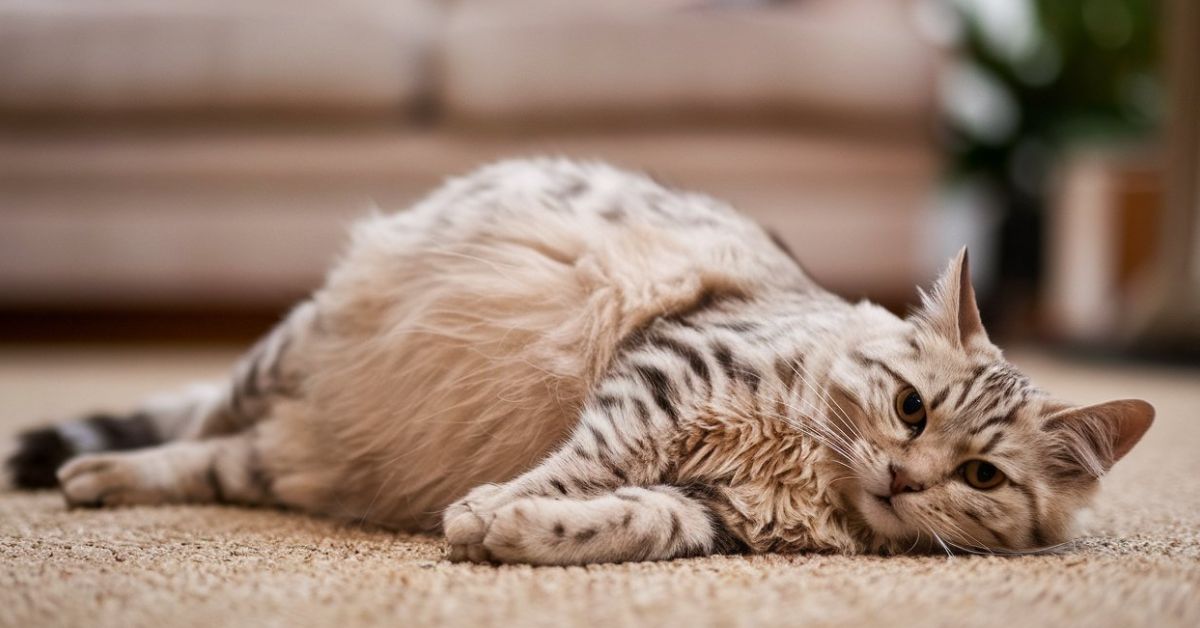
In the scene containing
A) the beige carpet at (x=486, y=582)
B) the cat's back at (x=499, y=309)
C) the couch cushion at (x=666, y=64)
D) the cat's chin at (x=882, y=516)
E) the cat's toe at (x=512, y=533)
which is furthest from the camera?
the couch cushion at (x=666, y=64)

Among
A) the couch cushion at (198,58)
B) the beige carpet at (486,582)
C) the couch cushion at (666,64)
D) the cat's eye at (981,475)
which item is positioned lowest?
the beige carpet at (486,582)

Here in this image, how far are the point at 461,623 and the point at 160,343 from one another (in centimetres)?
304

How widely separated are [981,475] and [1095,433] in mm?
137

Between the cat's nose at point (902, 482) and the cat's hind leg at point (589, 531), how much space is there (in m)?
0.20

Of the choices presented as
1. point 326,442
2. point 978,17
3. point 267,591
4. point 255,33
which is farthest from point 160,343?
point 978,17

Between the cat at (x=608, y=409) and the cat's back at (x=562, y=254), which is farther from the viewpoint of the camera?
the cat's back at (x=562, y=254)

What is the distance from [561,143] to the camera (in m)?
2.90

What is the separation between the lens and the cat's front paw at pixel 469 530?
3.07 ft

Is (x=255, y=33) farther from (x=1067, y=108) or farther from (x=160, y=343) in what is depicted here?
(x=1067, y=108)

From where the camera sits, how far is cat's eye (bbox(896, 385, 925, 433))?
1.04 metres

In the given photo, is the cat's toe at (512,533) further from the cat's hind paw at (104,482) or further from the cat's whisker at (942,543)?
the cat's hind paw at (104,482)

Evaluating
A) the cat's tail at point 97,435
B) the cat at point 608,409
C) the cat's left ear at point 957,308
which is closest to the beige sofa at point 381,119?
the cat's tail at point 97,435

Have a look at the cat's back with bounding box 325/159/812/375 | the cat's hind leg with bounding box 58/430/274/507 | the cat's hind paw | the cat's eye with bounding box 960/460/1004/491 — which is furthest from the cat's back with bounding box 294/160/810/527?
the cat's eye with bounding box 960/460/1004/491

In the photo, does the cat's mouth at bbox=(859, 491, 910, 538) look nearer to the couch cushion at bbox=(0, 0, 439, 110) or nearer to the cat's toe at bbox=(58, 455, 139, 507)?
the cat's toe at bbox=(58, 455, 139, 507)
